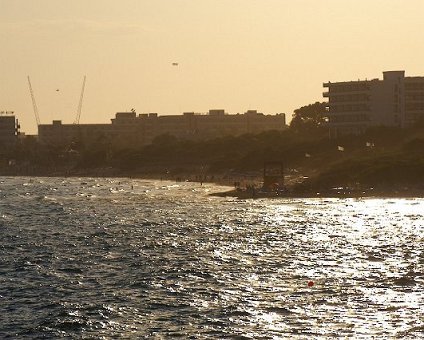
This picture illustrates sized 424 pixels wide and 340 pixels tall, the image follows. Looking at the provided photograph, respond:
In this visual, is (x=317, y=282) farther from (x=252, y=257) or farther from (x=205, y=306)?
(x=252, y=257)

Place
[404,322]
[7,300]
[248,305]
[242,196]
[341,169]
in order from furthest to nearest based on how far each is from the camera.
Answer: [341,169] → [242,196] → [7,300] → [248,305] → [404,322]

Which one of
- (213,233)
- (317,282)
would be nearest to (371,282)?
(317,282)

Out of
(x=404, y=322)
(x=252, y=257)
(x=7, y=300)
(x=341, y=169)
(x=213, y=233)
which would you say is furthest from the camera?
(x=341, y=169)

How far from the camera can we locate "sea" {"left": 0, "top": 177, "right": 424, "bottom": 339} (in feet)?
144

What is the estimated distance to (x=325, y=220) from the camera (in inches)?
3757

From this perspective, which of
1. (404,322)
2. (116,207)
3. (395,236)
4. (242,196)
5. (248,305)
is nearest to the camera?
(404,322)

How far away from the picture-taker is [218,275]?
192 ft

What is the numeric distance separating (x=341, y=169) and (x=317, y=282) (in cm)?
9936

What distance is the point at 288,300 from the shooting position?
48938mm

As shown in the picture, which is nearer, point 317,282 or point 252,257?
point 317,282

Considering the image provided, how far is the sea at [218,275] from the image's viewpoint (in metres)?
43.8

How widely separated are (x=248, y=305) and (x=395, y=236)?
33056mm

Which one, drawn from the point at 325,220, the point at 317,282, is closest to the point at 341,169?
the point at 325,220

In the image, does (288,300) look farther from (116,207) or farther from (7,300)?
(116,207)
